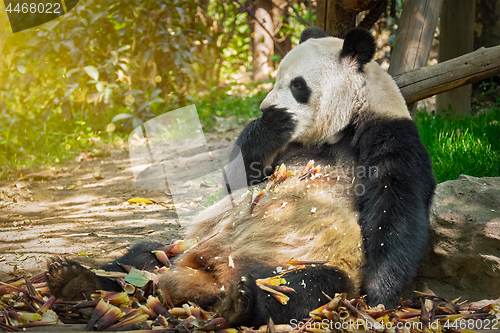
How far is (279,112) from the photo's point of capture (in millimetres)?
2396

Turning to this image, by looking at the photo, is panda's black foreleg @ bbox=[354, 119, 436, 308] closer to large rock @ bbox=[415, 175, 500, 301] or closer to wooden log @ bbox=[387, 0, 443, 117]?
large rock @ bbox=[415, 175, 500, 301]

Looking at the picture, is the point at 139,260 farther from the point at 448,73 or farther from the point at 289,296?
the point at 448,73

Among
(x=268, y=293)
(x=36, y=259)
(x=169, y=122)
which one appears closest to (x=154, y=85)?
(x=169, y=122)

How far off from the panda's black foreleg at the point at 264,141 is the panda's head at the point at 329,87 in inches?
2.0

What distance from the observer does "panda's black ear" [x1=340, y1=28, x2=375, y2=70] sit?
2.30 metres

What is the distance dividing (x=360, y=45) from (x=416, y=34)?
4.12 feet

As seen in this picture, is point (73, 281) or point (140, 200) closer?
point (73, 281)

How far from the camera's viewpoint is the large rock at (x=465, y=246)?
2318mm

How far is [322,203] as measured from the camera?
2.29m

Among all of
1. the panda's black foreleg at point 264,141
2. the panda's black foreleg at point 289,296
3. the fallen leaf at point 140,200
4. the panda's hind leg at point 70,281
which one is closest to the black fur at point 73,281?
the panda's hind leg at point 70,281

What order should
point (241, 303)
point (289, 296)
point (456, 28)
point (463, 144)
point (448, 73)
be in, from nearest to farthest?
point (241, 303) → point (289, 296) → point (448, 73) → point (463, 144) → point (456, 28)

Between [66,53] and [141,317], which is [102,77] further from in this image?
[141,317]

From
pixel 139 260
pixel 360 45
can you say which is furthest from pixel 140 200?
pixel 360 45

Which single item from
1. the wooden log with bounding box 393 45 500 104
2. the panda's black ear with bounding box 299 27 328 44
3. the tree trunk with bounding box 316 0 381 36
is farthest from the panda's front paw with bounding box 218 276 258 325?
the tree trunk with bounding box 316 0 381 36
